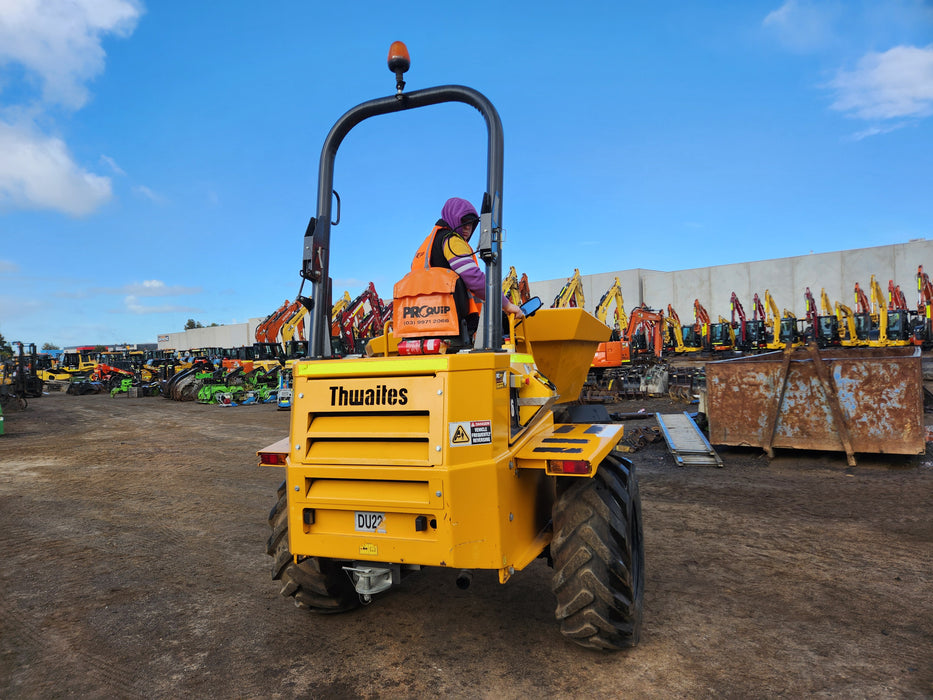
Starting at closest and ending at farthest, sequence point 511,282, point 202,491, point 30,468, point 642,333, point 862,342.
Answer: point 202,491, point 30,468, point 511,282, point 862,342, point 642,333

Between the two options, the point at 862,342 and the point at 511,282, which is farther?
the point at 862,342

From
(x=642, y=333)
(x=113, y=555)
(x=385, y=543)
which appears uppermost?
(x=642, y=333)

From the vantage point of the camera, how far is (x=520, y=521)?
10.00 ft

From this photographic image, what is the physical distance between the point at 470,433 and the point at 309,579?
4.91ft

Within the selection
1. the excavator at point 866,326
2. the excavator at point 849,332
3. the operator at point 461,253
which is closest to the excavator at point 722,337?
the excavator at point 849,332

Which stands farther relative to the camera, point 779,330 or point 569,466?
point 779,330

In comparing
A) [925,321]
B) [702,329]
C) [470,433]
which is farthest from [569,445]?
[702,329]

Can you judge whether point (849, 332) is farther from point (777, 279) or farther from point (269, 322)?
point (269, 322)

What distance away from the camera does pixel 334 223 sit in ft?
12.2

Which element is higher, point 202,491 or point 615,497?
point 615,497

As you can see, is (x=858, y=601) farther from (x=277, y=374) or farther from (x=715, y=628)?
(x=277, y=374)

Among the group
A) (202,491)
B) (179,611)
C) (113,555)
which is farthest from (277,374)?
(179,611)

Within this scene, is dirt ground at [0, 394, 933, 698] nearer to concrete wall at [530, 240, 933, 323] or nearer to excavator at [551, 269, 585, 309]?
excavator at [551, 269, 585, 309]

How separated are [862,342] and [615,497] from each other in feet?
87.4
